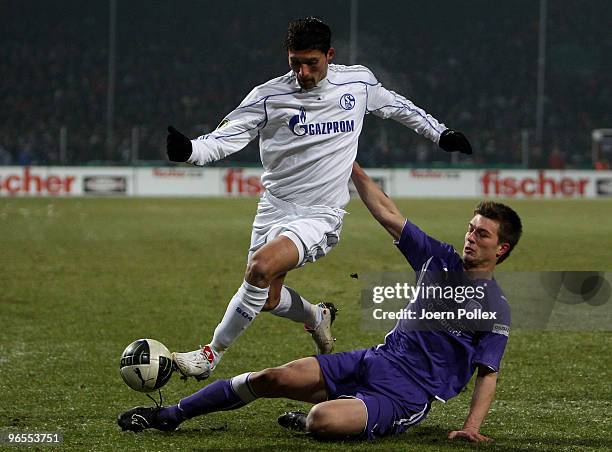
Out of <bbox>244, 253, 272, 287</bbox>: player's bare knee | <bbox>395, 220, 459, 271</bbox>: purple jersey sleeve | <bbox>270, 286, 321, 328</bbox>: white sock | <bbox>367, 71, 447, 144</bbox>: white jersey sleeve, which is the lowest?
<bbox>270, 286, 321, 328</bbox>: white sock

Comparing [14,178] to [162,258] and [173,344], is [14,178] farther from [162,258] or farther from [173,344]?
[173,344]

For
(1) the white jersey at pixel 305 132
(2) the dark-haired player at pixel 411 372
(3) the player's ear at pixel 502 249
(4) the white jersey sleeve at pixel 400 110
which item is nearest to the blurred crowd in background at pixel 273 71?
(4) the white jersey sleeve at pixel 400 110

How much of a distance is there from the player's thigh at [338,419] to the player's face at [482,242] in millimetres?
918

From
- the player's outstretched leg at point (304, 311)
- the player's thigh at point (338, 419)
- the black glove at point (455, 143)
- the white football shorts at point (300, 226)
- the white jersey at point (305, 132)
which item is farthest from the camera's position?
the player's outstretched leg at point (304, 311)

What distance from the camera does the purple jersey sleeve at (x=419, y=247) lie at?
546 cm

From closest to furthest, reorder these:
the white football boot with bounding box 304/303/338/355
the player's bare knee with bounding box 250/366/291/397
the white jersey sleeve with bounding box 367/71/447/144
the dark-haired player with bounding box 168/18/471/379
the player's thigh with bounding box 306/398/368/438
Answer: the player's thigh with bounding box 306/398/368/438
the player's bare knee with bounding box 250/366/291/397
the dark-haired player with bounding box 168/18/471/379
the white jersey sleeve with bounding box 367/71/447/144
the white football boot with bounding box 304/303/338/355

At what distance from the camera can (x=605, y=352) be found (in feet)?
27.2

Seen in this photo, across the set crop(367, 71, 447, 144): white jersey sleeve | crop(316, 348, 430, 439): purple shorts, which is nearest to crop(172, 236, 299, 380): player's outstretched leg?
crop(316, 348, 430, 439): purple shorts

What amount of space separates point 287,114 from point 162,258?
905cm

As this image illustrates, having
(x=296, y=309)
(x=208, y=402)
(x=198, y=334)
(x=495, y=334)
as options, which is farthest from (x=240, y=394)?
(x=198, y=334)

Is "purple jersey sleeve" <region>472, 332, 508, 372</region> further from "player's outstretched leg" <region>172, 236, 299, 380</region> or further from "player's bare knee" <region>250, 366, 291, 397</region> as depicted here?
"player's outstretched leg" <region>172, 236, 299, 380</region>

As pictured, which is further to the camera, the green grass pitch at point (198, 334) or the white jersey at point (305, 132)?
the white jersey at point (305, 132)

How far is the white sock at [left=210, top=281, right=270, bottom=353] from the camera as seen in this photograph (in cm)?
582

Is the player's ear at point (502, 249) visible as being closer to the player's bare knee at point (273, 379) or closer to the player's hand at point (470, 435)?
the player's hand at point (470, 435)
